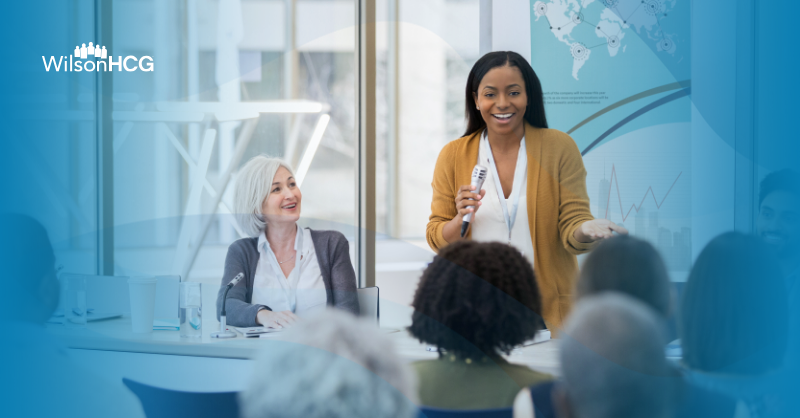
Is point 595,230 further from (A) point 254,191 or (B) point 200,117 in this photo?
(B) point 200,117

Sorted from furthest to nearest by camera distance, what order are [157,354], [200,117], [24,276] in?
1. [200,117]
2. [24,276]
3. [157,354]

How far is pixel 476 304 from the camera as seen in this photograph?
34.8 inches

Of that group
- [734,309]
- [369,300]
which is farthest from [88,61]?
[734,309]

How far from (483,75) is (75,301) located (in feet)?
4.71

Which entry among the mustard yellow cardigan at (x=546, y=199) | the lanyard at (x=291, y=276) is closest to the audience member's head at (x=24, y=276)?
the lanyard at (x=291, y=276)

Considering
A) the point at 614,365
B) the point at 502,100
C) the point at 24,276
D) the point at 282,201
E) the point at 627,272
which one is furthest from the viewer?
the point at 282,201

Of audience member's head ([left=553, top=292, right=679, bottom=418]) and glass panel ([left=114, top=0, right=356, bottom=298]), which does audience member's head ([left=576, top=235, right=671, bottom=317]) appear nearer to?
audience member's head ([left=553, top=292, right=679, bottom=418])

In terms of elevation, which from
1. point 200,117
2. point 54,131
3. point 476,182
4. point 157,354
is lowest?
point 157,354

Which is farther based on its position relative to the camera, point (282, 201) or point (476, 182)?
point (282, 201)

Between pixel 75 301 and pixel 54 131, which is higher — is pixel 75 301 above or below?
below

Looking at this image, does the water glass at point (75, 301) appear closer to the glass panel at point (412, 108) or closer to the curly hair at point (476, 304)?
the curly hair at point (476, 304)

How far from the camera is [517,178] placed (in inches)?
67.2

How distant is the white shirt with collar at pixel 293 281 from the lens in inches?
68.1

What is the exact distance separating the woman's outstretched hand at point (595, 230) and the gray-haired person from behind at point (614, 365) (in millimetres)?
972
